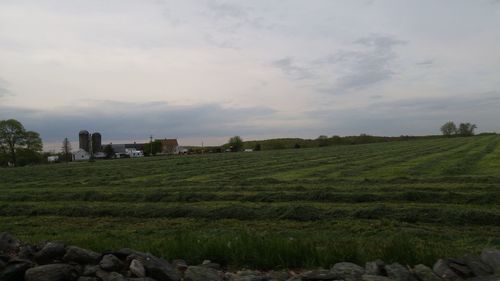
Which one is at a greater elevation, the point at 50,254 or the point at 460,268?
the point at 50,254

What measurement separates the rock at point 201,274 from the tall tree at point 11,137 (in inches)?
4236

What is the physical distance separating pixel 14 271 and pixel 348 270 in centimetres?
451

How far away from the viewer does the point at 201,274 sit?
6.52 meters

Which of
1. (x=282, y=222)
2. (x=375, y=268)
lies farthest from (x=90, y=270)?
(x=282, y=222)

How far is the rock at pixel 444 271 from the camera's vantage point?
6.48 metres

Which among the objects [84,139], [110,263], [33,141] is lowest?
[110,263]

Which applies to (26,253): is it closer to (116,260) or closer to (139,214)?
(116,260)

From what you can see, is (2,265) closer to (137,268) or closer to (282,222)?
(137,268)

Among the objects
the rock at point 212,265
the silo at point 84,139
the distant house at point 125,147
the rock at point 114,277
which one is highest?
the silo at point 84,139

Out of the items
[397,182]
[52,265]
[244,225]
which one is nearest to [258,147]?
[397,182]

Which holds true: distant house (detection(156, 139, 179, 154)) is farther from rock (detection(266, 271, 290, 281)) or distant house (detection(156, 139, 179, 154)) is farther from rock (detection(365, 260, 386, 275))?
rock (detection(365, 260, 386, 275))

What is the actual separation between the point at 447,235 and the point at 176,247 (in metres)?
7.06

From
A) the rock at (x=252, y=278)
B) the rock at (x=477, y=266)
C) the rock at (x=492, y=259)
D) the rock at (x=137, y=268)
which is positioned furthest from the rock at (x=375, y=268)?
the rock at (x=137, y=268)

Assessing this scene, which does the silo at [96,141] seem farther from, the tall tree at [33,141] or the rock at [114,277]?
the rock at [114,277]
